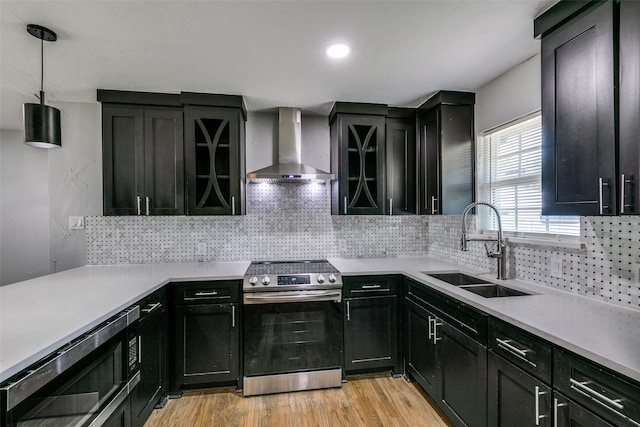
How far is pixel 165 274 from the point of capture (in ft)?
7.69

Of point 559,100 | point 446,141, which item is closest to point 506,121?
point 446,141

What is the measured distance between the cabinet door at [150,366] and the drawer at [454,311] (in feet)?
6.31

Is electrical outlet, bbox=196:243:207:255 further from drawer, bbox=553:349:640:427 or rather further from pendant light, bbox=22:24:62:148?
drawer, bbox=553:349:640:427

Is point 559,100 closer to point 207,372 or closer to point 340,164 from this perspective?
point 340,164

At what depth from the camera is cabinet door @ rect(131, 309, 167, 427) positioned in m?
1.79

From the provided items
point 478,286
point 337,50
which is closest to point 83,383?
point 337,50

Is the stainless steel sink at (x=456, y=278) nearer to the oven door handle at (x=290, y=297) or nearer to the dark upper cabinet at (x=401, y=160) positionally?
the dark upper cabinet at (x=401, y=160)

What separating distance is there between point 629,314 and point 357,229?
2103 mm

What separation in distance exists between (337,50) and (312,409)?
2.50 m

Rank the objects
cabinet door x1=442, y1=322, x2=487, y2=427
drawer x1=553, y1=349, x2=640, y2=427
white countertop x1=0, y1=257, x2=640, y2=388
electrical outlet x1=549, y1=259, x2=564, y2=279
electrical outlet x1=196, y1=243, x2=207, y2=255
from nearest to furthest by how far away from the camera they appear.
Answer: drawer x1=553, y1=349, x2=640, y2=427 → white countertop x1=0, y1=257, x2=640, y2=388 → cabinet door x1=442, y1=322, x2=487, y2=427 → electrical outlet x1=549, y1=259, x2=564, y2=279 → electrical outlet x1=196, y1=243, x2=207, y2=255

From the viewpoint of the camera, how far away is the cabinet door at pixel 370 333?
8.02ft

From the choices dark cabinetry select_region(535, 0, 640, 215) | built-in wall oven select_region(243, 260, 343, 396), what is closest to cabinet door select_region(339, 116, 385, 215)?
built-in wall oven select_region(243, 260, 343, 396)

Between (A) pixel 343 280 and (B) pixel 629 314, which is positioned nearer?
(B) pixel 629 314

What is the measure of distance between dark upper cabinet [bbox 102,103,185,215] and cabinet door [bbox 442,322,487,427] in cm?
233
